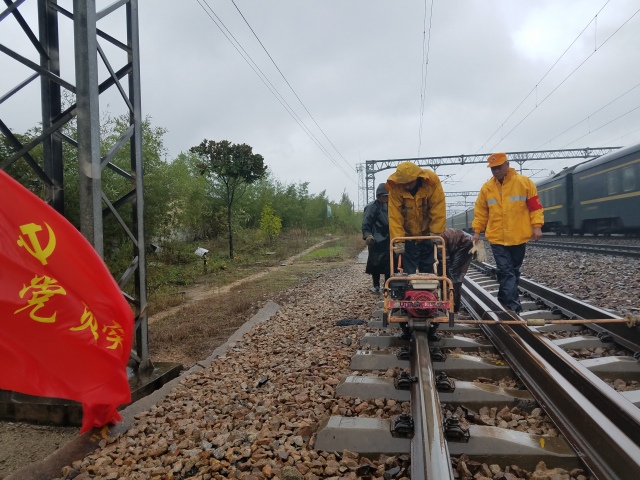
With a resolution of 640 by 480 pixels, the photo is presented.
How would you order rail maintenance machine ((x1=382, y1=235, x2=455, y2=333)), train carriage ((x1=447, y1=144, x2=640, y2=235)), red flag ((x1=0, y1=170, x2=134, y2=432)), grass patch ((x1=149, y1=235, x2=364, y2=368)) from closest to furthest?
red flag ((x1=0, y1=170, x2=134, y2=432)) → rail maintenance machine ((x1=382, y1=235, x2=455, y2=333)) → grass patch ((x1=149, y1=235, x2=364, y2=368)) → train carriage ((x1=447, y1=144, x2=640, y2=235))

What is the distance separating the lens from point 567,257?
11.1 meters

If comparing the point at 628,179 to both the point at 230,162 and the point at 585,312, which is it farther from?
the point at 230,162

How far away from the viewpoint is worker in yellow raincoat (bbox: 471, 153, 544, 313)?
4.82 meters

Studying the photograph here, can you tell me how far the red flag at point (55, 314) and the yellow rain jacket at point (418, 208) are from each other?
9.32 feet

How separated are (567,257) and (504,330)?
851cm

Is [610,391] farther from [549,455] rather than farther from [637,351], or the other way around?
[637,351]

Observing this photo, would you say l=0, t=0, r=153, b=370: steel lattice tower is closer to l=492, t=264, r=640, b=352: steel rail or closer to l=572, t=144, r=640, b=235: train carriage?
l=492, t=264, r=640, b=352: steel rail

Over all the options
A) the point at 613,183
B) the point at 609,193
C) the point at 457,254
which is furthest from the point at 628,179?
the point at 457,254

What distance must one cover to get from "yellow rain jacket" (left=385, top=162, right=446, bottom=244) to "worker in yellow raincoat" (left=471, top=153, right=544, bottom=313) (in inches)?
29.5

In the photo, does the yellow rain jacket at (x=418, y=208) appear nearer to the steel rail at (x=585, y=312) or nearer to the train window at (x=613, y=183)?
the steel rail at (x=585, y=312)

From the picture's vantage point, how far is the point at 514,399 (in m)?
2.65

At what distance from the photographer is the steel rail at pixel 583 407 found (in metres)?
1.96

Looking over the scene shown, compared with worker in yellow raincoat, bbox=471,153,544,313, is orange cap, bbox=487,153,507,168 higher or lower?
higher

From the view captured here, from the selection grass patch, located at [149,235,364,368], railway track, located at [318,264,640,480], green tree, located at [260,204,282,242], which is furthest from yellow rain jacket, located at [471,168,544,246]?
green tree, located at [260,204,282,242]
